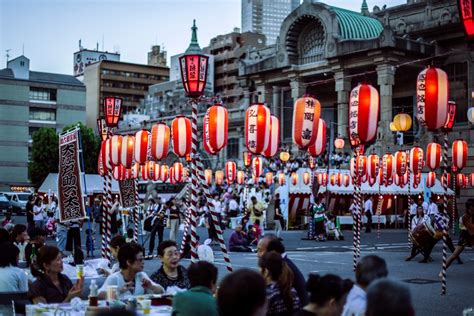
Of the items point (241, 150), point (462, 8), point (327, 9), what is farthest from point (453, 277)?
point (241, 150)

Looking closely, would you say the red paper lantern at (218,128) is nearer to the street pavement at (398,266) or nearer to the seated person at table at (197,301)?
the street pavement at (398,266)

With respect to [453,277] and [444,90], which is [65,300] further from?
[453,277]

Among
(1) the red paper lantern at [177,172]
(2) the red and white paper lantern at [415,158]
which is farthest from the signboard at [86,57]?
(2) the red and white paper lantern at [415,158]

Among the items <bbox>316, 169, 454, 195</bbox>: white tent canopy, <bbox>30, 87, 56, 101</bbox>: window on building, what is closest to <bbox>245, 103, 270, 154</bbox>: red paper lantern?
<bbox>316, 169, 454, 195</bbox>: white tent canopy

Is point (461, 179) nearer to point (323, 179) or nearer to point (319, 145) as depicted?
point (323, 179)

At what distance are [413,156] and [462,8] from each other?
18706 millimetres

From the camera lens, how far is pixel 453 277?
51.5 feet

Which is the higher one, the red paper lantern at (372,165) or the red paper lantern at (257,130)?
the red paper lantern at (257,130)

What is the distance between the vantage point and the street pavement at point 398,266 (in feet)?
39.5

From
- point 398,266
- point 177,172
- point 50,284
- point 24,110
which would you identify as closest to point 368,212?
point 177,172

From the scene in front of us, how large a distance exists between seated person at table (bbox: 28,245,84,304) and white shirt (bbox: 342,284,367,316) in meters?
3.12

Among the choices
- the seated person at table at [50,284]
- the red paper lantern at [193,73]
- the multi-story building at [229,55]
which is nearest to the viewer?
the seated person at table at [50,284]

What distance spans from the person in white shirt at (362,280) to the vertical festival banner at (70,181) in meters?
9.93

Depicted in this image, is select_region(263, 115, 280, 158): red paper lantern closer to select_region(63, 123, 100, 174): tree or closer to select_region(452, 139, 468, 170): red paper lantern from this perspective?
select_region(452, 139, 468, 170): red paper lantern
